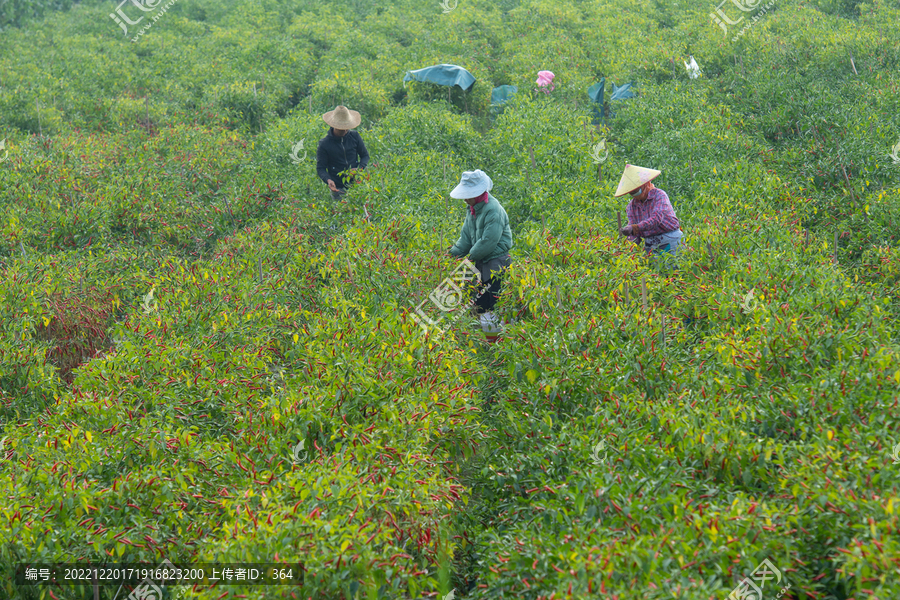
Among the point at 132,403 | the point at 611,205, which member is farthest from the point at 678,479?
the point at 611,205

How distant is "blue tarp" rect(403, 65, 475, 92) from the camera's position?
521 inches

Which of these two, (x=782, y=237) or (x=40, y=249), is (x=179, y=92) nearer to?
(x=40, y=249)

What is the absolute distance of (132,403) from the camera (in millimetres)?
4504

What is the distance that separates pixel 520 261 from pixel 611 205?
233cm

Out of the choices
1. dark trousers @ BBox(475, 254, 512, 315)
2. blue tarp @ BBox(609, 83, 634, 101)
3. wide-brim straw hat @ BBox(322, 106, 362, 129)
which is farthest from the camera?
blue tarp @ BBox(609, 83, 634, 101)

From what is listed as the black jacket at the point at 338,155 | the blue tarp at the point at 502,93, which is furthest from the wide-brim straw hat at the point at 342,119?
the blue tarp at the point at 502,93

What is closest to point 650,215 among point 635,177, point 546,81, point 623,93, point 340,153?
point 635,177

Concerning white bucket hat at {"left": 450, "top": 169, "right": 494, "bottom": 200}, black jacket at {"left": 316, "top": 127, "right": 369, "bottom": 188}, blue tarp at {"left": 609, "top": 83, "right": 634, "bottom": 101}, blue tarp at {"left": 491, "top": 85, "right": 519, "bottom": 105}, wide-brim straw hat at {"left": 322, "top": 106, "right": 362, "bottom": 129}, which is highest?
white bucket hat at {"left": 450, "top": 169, "right": 494, "bottom": 200}

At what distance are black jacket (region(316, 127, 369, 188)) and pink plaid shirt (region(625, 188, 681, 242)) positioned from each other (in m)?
4.00

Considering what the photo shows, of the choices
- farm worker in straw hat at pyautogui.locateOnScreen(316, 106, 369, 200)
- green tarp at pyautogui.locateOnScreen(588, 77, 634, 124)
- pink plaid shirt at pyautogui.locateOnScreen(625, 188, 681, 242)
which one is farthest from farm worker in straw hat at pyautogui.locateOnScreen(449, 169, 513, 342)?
green tarp at pyautogui.locateOnScreen(588, 77, 634, 124)

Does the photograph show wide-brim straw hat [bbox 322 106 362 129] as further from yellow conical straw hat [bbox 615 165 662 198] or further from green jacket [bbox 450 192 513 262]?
yellow conical straw hat [bbox 615 165 662 198]

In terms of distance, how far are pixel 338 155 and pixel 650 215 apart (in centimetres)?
432

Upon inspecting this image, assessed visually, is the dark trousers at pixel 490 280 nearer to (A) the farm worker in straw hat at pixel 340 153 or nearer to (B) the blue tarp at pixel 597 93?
(A) the farm worker in straw hat at pixel 340 153

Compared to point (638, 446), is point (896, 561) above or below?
above
